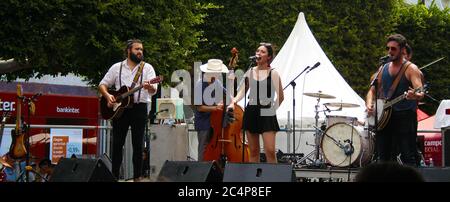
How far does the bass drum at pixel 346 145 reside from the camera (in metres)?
12.4

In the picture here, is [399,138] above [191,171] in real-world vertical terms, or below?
above

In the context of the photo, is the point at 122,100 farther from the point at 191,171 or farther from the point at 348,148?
the point at 348,148

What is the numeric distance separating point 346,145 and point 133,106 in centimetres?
433

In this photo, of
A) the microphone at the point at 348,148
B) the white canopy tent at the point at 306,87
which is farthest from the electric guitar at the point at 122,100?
the white canopy tent at the point at 306,87

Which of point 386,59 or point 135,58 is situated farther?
point 135,58

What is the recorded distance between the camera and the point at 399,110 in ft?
28.2

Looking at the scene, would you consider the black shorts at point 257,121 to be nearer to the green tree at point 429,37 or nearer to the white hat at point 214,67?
the white hat at point 214,67

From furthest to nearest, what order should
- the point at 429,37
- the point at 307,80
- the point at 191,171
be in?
the point at 429,37 → the point at 307,80 → the point at 191,171

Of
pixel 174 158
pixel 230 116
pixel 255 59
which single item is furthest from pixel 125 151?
pixel 255 59

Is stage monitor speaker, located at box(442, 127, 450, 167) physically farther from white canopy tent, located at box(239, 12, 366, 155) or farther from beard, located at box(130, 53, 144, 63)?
white canopy tent, located at box(239, 12, 366, 155)

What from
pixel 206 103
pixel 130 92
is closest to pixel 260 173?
pixel 130 92

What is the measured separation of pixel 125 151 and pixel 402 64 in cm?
520

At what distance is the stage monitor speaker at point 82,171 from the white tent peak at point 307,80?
991cm
